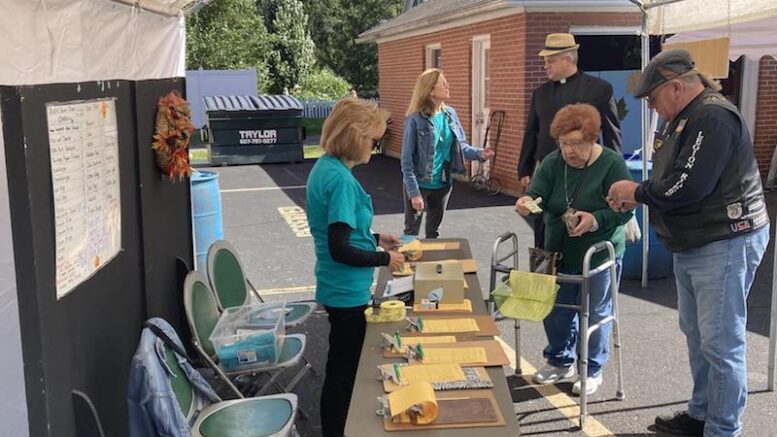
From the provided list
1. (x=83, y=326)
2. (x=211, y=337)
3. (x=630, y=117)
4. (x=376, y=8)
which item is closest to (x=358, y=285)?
(x=211, y=337)

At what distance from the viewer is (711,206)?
3221mm

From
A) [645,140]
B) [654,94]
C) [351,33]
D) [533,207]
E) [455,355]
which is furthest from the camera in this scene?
[351,33]

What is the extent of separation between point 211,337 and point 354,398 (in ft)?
4.76

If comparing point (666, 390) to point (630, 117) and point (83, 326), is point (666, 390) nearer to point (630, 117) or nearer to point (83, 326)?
point (83, 326)

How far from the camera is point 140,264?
3715 mm

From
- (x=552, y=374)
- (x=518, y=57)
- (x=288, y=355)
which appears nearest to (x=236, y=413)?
(x=288, y=355)

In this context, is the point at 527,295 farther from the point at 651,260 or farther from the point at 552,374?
the point at 651,260

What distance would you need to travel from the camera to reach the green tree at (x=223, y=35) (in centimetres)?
2888

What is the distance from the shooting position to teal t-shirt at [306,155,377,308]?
308cm

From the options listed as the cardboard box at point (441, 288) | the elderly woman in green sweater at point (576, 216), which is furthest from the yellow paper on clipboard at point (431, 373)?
the elderly woman in green sweater at point (576, 216)

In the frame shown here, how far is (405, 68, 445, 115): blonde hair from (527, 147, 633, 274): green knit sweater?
1415mm

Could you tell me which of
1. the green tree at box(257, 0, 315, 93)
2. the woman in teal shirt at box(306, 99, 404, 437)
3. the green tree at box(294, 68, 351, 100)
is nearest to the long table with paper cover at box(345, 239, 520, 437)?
the woman in teal shirt at box(306, 99, 404, 437)

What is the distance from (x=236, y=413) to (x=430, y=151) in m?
2.81

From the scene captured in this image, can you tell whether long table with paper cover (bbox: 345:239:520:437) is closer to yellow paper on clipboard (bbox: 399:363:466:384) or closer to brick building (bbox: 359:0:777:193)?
yellow paper on clipboard (bbox: 399:363:466:384)
